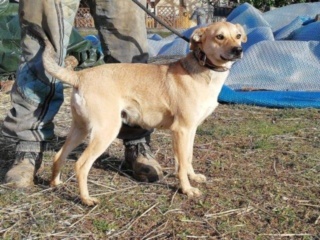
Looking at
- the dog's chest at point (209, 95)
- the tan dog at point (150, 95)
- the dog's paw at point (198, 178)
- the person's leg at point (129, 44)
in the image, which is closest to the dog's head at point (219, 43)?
the tan dog at point (150, 95)

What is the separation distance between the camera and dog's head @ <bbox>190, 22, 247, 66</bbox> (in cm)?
340

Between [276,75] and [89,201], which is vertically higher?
[89,201]

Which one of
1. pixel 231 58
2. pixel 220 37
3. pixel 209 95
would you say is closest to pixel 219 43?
pixel 220 37

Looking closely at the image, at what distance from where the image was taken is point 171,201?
323 cm

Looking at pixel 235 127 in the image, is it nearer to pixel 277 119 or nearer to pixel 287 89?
pixel 277 119

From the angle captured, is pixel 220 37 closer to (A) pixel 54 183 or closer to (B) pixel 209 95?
(B) pixel 209 95

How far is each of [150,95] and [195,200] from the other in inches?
28.4

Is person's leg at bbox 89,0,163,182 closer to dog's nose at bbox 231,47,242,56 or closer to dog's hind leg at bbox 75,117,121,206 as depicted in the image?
dog's hind leg at bbox 75,117,121,206

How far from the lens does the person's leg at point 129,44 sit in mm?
3689

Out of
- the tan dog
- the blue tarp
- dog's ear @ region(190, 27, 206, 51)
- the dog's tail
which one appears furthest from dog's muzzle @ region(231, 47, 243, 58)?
the blue tarp

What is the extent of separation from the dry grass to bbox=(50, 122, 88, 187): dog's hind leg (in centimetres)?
7

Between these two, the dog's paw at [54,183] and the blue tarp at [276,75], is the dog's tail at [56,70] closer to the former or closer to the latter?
the dog's paw at [54,183]

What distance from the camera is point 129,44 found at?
12.6 ft

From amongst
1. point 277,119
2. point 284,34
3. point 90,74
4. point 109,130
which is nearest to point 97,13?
point 90,74
